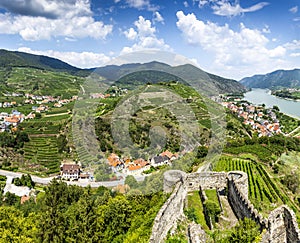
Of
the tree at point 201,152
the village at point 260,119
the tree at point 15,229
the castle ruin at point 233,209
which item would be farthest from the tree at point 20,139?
the village at point 260,119

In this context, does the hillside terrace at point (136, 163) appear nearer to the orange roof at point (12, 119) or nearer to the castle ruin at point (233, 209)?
the castle ruin at point (233, 209)

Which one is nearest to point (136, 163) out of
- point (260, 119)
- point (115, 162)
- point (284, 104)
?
point (115, 162)

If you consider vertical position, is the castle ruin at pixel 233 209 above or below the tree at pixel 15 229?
above

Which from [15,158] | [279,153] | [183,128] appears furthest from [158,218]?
[15,158]

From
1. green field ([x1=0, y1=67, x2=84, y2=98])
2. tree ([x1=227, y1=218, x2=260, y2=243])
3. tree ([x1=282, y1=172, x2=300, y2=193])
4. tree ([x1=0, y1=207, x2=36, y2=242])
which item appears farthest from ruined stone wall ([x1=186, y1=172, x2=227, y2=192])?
green field ([x1=0, y1=67, x2=84, y2=98])

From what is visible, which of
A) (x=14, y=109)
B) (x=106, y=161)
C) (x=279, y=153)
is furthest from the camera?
(x=14, y=109)

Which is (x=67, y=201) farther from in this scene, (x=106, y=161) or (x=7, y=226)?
(x=7, y=226)

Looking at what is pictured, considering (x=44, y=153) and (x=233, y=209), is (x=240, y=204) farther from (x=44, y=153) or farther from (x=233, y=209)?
(x=44, y=153)

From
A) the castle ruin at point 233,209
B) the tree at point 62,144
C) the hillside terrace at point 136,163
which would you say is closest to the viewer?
the castle ruin at point 233,209
